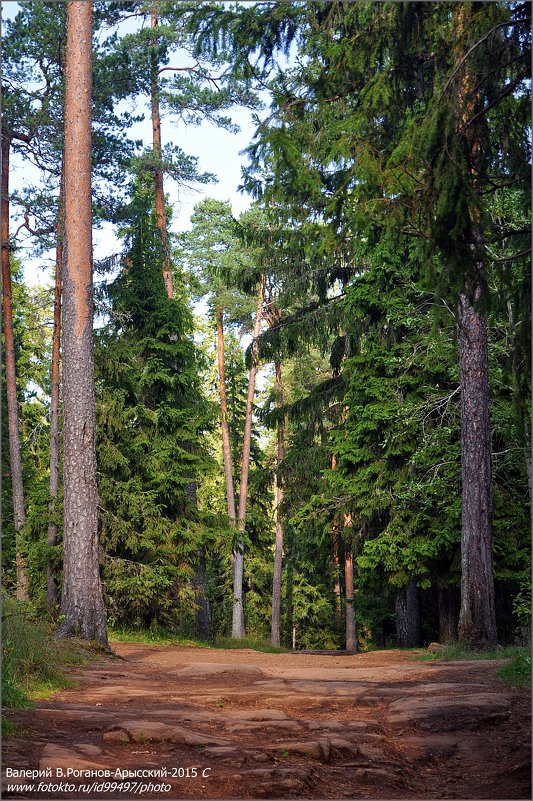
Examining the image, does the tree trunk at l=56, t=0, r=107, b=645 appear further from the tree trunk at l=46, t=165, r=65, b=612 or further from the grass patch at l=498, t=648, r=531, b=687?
the grass patch at l=498, t=648, r=531, b=687

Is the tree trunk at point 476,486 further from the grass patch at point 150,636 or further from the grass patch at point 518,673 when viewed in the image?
the grass patch at point 150,636

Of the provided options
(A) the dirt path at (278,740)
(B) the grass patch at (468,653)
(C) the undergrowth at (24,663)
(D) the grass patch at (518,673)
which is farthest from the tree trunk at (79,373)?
(D) the grass patch at (518,673)

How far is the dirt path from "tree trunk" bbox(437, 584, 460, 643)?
771cm

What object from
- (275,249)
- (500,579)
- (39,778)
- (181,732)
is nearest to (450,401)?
(500,579)

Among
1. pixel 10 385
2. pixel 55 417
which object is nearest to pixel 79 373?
pixel 55 417

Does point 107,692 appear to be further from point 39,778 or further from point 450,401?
point 450,401

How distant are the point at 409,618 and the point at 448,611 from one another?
1585 millimetres

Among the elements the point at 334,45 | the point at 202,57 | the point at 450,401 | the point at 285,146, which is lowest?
the point at 450,401

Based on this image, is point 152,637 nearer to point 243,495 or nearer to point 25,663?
point 25,663

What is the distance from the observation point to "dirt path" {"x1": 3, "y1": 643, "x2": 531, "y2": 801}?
16.0 ft

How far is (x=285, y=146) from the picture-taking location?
29.1ft

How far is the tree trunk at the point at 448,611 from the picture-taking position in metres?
16.4

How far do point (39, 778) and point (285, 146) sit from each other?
22.0 feet

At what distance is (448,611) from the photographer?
1655 centimetres
